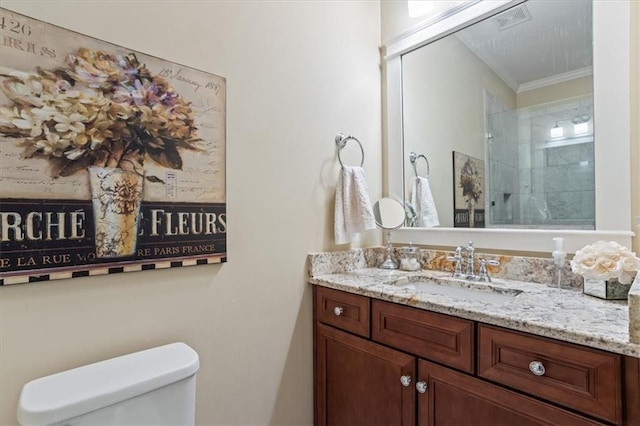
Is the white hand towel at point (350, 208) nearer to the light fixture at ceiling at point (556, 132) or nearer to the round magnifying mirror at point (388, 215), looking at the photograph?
the round magnifying mirror at point (388, 215)

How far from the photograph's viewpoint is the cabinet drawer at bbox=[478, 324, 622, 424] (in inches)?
30.2

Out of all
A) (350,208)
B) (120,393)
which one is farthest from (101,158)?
(350,208)

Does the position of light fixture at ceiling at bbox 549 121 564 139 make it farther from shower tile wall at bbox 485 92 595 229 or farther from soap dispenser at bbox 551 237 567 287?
soap dispenser at bbox 551 237 567 287

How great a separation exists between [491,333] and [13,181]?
1.40m

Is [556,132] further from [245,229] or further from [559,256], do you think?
[245,229]

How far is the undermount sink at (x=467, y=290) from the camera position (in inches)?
50.7

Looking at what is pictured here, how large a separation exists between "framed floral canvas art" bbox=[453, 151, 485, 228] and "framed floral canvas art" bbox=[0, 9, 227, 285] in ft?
3.88

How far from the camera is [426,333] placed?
1.13 metres

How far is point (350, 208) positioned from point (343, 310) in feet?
1.64

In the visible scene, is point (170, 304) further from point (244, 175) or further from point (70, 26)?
point (70, 26)

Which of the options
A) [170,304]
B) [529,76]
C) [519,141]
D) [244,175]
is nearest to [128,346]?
[170,304]

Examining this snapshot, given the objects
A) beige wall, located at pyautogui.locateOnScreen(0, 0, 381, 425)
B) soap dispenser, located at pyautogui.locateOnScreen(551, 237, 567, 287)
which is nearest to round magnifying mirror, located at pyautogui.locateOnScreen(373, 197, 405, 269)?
beige wall, located at pyautogui.locateOnScreen(0, 0, 381, 425)

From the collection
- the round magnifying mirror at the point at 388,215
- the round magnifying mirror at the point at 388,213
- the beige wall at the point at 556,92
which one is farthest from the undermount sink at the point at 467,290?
the beige wall at the point at 556,92

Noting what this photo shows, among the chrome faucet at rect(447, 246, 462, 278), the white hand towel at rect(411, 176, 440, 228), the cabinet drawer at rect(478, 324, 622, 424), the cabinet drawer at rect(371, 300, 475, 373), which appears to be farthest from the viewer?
the white hand towel at rect(411, 176, 440, 228)
